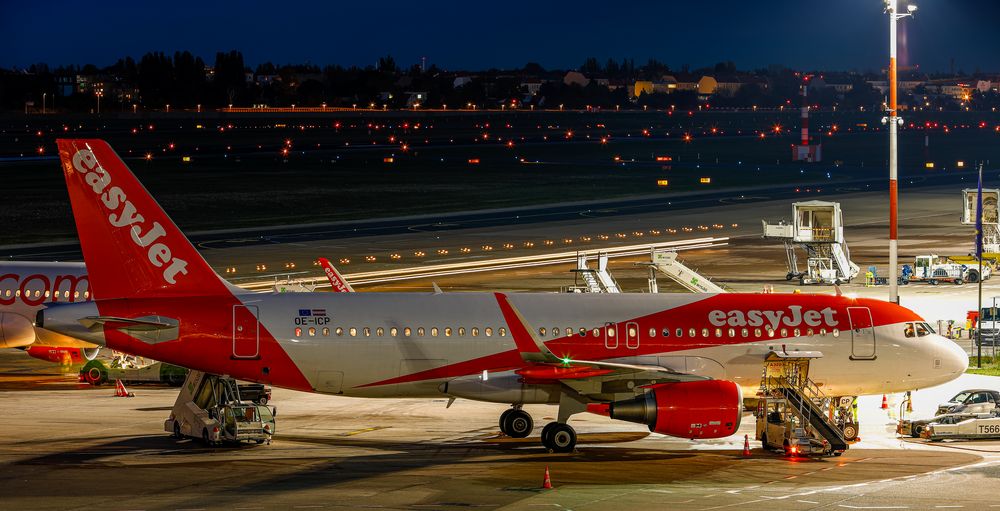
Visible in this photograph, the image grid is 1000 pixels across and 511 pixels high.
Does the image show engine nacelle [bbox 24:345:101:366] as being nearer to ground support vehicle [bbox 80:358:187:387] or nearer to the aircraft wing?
ground support vehicle [bbox 80:358:187:387]

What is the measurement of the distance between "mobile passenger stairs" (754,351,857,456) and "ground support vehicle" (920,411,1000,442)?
224 cm

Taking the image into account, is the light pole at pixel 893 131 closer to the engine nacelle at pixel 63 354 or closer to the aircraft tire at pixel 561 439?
the aircraft tire at pixel 561 439

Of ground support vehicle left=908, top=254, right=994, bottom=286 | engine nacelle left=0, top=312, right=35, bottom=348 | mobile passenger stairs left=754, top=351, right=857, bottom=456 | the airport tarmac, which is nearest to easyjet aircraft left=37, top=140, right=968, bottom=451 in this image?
mobile passenger stairs left=754, top=351, right=857, bottom=456

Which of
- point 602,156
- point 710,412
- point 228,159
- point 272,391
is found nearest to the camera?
point 710,412

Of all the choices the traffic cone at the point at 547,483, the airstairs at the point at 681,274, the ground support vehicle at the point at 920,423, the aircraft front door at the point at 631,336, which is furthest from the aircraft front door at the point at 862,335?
the airstairs at the point at 681,274

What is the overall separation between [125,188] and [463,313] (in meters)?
9.07

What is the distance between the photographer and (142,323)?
109 feet

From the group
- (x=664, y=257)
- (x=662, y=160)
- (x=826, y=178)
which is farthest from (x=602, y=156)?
(x=664, y=257)

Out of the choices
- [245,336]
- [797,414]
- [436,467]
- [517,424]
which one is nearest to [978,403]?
[797,414]

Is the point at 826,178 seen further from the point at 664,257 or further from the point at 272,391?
the point at 272,391

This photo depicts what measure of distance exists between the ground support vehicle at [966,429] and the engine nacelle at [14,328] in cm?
3103

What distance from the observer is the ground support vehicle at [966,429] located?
36.2 m

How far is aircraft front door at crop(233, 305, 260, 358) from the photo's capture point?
3381cm

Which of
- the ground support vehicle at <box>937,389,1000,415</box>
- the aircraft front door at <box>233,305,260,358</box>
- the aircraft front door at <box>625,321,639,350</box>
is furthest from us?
the ground support vehicle at <box>937,389,1000,415</box>
